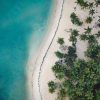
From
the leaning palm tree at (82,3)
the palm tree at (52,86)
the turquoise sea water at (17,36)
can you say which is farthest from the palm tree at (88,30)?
the palm tree at (52,86)

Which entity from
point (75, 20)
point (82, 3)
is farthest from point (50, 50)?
point (82, 3)

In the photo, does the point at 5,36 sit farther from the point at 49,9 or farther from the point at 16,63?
the point at 49,9

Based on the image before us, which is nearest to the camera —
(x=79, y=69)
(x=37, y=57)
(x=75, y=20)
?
(x=79, y=69)

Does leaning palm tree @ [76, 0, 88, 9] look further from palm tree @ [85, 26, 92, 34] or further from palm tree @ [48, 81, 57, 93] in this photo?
palm tree @ [48, 81, 57, 93]

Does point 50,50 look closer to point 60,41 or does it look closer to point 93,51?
point 60,41

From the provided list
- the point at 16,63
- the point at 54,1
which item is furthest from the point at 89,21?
the point at 16,63

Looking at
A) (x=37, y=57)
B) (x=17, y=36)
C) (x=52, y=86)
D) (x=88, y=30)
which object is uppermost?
(x=17, y=36)
